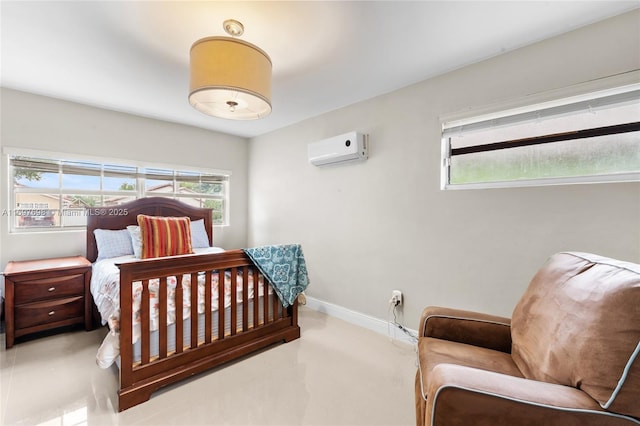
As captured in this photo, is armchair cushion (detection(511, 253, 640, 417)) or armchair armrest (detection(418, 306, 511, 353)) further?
armchair armrest (detection(418, 306, 511, 353))

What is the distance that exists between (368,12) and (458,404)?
1.87 meters

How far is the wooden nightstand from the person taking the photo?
7.45 ft

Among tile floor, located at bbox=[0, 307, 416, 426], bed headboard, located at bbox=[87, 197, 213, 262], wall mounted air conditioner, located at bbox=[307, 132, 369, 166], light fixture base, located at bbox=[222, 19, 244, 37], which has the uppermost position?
light fixture base, located at bbox=[222, 19, 244, 37]

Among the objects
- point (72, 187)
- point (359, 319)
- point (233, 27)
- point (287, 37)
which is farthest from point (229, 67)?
point (72, 187)

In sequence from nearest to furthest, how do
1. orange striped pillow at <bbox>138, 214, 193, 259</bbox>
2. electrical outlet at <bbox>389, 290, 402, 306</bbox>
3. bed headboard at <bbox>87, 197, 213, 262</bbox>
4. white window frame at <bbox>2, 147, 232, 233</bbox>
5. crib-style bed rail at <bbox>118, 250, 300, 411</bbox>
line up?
crib-style bed rail at <bbox>118, 250, 300, 411</bbox> < electrical outlet at <bbox>389, 290, 402, 306</bbox> < white window frame at <bbox>2, 147, 232, 233</bbox> < orange striped pillow at <bbox>138, 214, 193, 259</bbox> < bed headboard at <bbox>87, 197, 213, 262</bbox>

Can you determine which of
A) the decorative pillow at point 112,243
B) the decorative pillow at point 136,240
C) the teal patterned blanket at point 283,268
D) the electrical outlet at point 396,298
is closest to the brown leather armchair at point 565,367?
the electrical outlet at point 396,298

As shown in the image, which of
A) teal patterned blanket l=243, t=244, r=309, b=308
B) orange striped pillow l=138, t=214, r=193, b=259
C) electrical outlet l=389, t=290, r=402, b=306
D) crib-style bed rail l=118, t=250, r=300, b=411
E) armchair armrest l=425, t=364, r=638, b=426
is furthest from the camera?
orange striped pillow l=138, t=214, r=193, b=259

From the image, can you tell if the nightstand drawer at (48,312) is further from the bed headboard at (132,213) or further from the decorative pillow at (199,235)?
the decorative pillow at (199,235)

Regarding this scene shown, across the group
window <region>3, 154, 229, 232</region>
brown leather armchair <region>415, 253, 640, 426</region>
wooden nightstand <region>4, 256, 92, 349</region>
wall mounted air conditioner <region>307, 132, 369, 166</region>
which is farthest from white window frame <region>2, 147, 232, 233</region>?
brown leather armchair <region>415, 253, 640, 426</region>

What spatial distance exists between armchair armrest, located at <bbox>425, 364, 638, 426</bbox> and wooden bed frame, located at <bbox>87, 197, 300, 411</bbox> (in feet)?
5.13

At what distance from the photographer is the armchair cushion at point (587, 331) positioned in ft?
2.81

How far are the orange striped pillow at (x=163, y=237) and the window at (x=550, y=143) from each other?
2.61 metres

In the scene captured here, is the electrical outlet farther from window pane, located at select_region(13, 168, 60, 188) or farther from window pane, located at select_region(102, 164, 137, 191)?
window pane, located at select_region(13, 168, 60, 188)

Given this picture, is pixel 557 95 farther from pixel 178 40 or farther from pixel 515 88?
pixel 178 40
